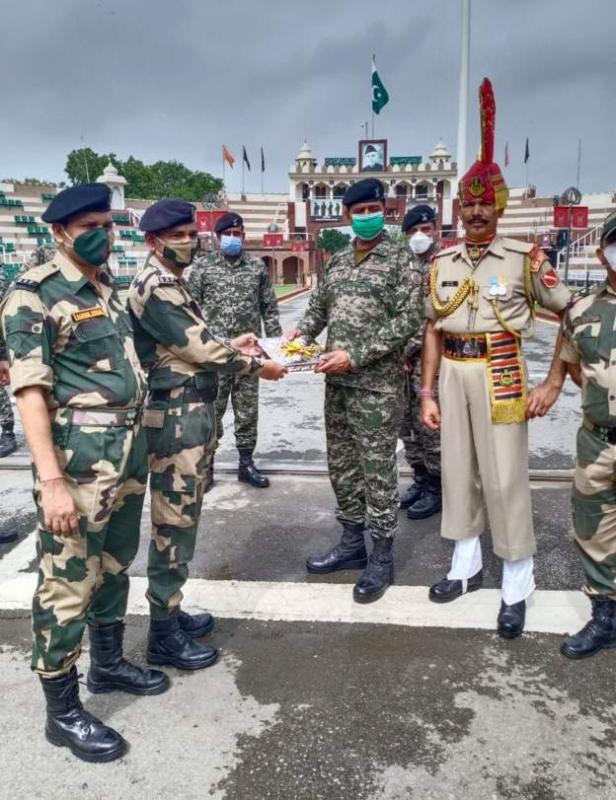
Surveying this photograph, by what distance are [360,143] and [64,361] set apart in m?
66.6

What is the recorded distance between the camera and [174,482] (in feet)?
8.43

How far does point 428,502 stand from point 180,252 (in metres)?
2.47

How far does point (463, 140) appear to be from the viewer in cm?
1420

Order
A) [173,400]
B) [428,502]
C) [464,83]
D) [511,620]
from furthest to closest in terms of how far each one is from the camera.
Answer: [464,83] → [428,502] → [511,620] → [173,400]

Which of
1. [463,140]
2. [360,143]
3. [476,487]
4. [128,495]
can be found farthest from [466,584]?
[360,143]

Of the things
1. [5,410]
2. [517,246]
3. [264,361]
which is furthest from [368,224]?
[5,410]

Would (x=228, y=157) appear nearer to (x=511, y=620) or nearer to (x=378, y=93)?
(x=378, y=93)

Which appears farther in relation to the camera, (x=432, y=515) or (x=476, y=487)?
(x=432, y=515)

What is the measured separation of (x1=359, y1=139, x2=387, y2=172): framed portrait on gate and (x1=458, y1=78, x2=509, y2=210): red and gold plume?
64.2 m

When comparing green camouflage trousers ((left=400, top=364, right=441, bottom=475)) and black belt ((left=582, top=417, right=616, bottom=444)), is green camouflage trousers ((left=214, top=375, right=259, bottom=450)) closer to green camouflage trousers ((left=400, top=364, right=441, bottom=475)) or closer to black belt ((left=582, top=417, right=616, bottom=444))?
green camouflage trousers ((left=400, top=364, right=441, bottom=475))

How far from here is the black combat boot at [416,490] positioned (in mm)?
4336

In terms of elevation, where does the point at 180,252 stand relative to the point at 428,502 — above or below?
above

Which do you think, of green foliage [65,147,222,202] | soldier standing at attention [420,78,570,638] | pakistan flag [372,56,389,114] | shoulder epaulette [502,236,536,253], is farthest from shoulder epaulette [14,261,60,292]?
green foliage [65,147,222,202]

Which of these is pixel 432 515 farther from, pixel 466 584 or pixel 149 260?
pixel 149 260
